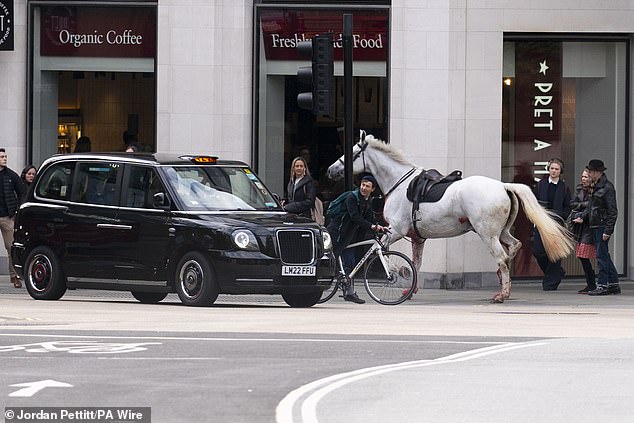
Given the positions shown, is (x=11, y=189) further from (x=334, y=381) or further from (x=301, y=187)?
(x=334, y=381)

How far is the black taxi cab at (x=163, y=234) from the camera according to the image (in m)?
18.2

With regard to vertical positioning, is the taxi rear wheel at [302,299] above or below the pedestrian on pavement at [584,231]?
below

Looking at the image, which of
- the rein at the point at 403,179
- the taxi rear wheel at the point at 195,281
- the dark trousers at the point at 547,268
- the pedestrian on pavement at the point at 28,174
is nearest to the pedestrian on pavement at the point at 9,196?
the pedestrian on pavement at the point at 28,174

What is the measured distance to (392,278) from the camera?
20062 mm

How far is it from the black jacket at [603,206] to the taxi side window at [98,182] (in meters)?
7.04

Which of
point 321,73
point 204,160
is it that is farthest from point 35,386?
point 321,73

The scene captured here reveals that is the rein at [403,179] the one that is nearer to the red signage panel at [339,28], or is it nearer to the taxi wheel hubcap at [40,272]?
the red signage panel at [339,28]

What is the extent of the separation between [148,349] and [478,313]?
21.1 feet

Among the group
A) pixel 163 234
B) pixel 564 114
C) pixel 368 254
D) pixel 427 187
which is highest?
pixel 564 114

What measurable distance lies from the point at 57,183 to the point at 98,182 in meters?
0.66

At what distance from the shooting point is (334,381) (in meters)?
10.8

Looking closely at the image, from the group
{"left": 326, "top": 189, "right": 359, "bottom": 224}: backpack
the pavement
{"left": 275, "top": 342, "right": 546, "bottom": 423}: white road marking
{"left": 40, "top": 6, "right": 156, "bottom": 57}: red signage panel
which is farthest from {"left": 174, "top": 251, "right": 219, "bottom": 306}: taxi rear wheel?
{"left": 40, "top": 6, "right": 156, "bottom": 57}: red signage panel

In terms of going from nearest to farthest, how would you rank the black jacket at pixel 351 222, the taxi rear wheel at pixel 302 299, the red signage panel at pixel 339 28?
the taxi rear wheel at pixel 302 299 < the black jacket at pixel 351 222 < the red signage panel at pixel 339 28

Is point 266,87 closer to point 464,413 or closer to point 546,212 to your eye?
point 546,212
